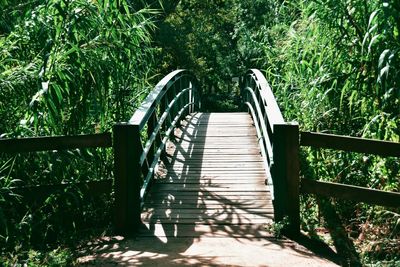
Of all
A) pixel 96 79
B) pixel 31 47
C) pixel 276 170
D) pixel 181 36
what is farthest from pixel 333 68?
pixel 181 36

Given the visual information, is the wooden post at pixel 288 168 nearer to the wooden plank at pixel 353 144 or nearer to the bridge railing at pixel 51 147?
the wooden plank at pixel 353 144

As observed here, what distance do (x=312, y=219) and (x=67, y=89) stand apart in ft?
9.03

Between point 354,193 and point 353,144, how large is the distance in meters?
0.42

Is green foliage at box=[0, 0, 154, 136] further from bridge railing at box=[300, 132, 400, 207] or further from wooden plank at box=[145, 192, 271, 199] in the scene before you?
bridge railing at box=[300, 132, 400, 207]

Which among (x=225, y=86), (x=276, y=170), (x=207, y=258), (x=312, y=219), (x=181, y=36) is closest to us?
(x=207, y=258)

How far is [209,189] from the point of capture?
247 inches

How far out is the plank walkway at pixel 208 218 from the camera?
4270 mm

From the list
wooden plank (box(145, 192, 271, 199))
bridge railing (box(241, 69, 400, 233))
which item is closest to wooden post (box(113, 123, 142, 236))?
wooden plank (box(145, 192, 271, 199))

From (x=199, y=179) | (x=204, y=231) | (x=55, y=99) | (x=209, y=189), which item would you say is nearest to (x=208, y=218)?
(x=204, y=231)

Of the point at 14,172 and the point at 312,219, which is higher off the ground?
the point at 14,172

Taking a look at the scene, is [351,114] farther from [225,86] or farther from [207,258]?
[225,86]

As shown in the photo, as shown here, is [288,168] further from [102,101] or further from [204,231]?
[102,101]

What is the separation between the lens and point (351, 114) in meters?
5.82

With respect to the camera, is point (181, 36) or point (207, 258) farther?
point (181, 36)
